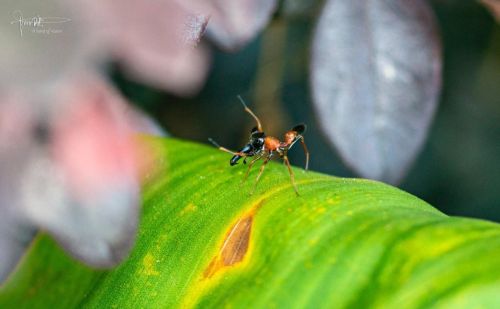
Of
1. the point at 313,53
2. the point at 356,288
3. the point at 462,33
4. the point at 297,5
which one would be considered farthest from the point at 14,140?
the point at 462,33

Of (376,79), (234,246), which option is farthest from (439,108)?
(234,246)

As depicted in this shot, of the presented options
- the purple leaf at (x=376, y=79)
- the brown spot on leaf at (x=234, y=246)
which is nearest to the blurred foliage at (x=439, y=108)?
the purple leaf at (x=376, y=79)

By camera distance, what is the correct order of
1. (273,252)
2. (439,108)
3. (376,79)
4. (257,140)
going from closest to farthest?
(273,252) < (257,140) < (376,79) < (439,108)

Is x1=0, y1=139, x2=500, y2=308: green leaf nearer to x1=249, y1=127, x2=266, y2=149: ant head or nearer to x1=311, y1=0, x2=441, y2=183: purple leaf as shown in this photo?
x1=249, y1=127, x2=266, y2=149: ant head

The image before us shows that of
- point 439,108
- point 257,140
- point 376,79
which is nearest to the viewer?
point 257,140

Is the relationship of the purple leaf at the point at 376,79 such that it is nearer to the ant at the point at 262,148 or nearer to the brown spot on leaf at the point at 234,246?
the ant at the point at 262,148

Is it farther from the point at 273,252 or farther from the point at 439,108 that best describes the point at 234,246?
the point at 439,108

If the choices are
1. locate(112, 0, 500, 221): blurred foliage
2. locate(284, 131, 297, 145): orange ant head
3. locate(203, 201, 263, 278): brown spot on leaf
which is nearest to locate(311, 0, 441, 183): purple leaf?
locate(284, 131, 297, 145): orange ant head
